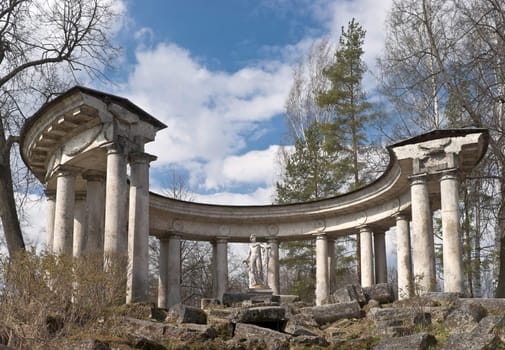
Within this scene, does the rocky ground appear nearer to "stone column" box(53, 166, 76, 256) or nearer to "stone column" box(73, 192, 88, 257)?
"stone column" box(53, 166, 76, 256)

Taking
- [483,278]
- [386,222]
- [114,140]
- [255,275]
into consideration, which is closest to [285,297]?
[255,275]

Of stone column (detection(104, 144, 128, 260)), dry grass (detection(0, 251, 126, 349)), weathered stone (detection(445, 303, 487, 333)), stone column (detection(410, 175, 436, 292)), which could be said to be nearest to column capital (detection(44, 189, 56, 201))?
stone column (detection(104, 144, 128, 260))

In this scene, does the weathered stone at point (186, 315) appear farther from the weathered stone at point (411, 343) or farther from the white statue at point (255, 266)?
the white statue at point (255, 266)

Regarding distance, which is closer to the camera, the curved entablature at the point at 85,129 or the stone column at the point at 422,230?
the curved entablature at the point at 85,129

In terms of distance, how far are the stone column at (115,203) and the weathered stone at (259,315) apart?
5711mm

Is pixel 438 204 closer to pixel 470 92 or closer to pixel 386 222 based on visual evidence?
pixel 386 222

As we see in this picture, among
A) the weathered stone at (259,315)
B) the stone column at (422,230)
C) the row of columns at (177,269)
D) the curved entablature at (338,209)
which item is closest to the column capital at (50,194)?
the curved entablature at (338,209)

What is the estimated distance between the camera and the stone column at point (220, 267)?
36.4 meters

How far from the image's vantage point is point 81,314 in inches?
562

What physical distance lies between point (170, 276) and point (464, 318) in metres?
22.3

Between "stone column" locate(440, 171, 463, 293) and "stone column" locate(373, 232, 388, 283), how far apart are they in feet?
37.4

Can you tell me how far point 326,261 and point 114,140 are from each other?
18508 mm

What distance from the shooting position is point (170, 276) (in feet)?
116

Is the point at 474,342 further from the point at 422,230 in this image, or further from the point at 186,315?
the point at 422,230
